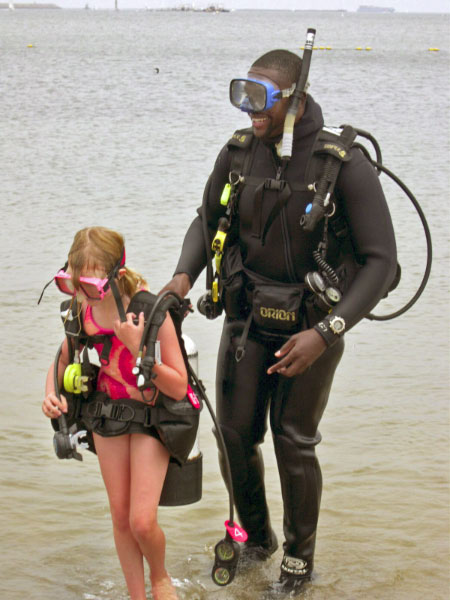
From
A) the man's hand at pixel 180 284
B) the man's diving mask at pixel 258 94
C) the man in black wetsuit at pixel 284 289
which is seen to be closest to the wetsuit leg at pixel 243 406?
the man in black wetsuit at pixel 284 289

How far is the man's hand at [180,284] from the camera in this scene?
3.69 m

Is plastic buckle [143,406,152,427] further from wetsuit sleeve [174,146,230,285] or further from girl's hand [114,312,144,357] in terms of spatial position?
wetsuit sleeve [174,146,230,285]

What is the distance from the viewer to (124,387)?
3471mm

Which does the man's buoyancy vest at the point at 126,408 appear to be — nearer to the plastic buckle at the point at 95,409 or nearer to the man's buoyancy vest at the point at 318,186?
the plastic buckle at the point at 95,409

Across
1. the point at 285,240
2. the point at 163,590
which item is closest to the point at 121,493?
the point at 163,590

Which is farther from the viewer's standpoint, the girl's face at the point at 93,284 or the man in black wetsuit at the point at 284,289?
the man in black wetsuit at the point at 284,289

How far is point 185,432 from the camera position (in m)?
3.42

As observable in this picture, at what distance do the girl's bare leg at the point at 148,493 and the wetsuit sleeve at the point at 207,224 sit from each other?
698mm

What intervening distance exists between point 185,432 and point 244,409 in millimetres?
456

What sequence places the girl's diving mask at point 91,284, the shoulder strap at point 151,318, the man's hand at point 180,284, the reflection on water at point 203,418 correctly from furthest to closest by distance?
the reflection on water at point 203,418, the man's hand at point 180,284, the girl's diving mask at point 91,284, the shoulder strap at point 151,318

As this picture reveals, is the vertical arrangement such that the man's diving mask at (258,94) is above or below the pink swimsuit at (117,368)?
above

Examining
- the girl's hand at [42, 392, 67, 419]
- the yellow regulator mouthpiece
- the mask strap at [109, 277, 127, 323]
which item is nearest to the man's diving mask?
the mask strap at [109, 277, 127, 323]

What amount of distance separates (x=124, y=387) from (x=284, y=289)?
681 mm

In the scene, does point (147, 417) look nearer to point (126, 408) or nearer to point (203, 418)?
point (126, 408)
